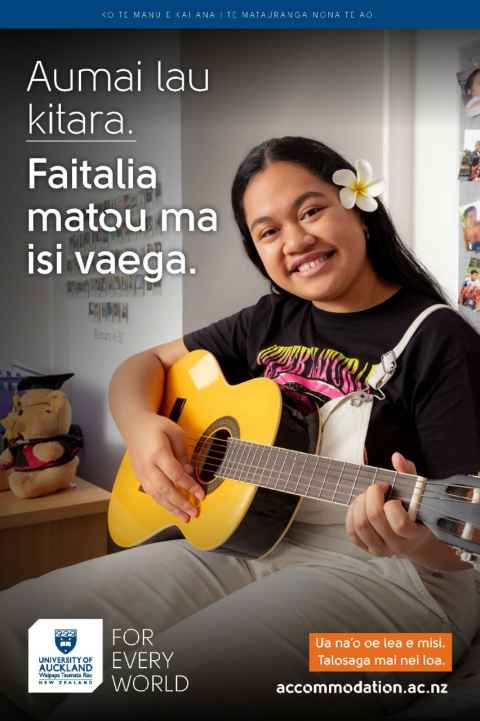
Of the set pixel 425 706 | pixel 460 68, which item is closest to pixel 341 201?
pixel 460 68

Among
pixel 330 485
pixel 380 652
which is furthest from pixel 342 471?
pixel 380 652

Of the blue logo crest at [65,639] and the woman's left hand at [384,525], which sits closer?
the woman's left hand at [384,525]

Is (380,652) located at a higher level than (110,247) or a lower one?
lower

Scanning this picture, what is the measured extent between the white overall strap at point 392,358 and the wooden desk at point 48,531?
1.37 feet

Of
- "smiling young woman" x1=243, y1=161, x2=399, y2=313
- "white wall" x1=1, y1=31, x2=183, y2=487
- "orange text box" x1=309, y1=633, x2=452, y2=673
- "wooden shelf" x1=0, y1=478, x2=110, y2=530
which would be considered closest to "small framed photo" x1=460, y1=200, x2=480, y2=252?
"smiling young woman" x1=243, y1=161, x2=399, y2=313

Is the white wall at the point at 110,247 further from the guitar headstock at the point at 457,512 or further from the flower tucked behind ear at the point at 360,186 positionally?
the guitar headstock at the point at 457,512

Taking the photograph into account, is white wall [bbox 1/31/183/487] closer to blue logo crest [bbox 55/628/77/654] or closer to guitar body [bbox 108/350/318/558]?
guitar body [bbox 108/350/318/558]

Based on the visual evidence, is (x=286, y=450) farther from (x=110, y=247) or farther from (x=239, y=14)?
→ (x=239, y=14)

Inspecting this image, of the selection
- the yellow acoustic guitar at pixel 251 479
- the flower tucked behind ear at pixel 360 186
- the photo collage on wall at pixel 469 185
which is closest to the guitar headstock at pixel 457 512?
the yellow acoustic guitar at pixel 251 479

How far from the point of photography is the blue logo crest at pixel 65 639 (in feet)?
2.43

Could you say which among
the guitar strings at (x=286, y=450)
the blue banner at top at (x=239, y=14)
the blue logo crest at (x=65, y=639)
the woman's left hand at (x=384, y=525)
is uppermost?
the blue banner at top at (x=239, y=14)

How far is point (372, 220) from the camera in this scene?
75cm

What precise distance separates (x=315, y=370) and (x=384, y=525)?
23 cm

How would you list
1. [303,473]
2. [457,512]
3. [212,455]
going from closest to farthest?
[457,512]
[303,473]
[212,455]
